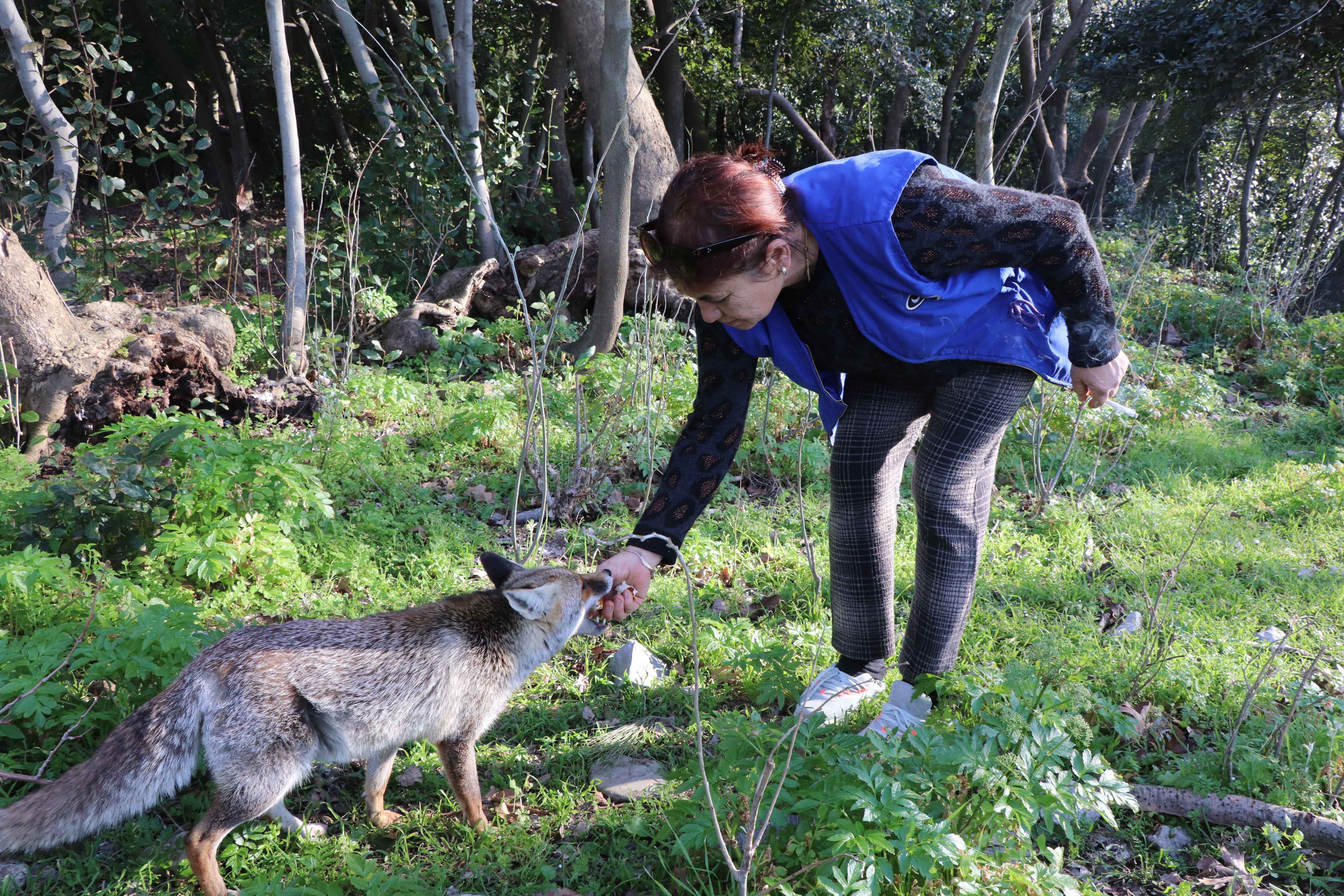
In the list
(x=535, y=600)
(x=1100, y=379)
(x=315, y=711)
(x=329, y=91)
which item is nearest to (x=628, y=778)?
(x=535, y=600)

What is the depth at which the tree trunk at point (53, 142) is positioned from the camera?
21.4 feet

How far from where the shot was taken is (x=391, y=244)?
9633 mm

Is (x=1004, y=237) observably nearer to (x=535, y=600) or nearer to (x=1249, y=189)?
(x=535, y=600)

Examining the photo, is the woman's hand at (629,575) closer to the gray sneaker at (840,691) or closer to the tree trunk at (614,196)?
the gray sneaker at (840,691)

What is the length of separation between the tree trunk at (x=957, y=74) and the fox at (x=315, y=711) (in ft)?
43.4

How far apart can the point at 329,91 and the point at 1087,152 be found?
50.1ft

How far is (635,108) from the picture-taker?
9.26m

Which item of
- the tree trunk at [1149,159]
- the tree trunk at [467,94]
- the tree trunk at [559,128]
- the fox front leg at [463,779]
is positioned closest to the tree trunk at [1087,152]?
the tree trunk at [1149,159]

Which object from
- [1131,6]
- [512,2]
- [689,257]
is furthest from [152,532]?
[1131,6]

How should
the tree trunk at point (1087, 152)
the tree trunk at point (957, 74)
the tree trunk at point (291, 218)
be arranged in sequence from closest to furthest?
the tree trunk at point (291, 218) → the tree trunk at point (957, 74) → the tree trunk at point (1087, 152)

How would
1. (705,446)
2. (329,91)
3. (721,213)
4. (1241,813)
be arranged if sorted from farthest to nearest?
(329,91)
(705,446)
(1241,813)
(721,213)

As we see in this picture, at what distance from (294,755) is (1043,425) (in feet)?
18.4

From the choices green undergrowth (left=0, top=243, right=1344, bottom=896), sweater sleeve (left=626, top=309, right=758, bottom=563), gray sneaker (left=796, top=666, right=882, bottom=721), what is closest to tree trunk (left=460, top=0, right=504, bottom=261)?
green undergrowth (left=0, top=243, right=1344, bottom=896)

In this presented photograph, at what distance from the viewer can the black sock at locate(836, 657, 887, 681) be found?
11.4 feet
